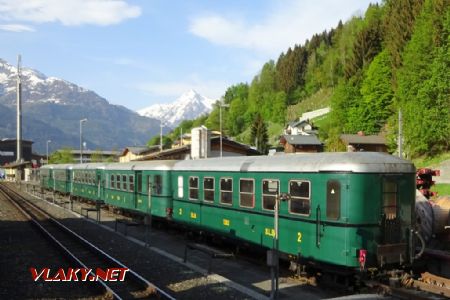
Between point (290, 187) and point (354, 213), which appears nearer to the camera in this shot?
point (354, 213)

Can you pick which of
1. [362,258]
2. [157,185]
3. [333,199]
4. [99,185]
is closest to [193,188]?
[157,185]

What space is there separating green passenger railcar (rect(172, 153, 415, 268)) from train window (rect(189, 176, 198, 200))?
4.39 metres

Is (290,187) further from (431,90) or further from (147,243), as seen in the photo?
(431,90)

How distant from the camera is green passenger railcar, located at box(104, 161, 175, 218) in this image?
2212 cm

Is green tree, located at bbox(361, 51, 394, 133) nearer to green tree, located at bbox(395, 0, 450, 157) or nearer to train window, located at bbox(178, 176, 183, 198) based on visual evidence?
green tree, located at bbox(395, 0, 450, 157)

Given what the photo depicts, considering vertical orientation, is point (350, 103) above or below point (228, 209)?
above

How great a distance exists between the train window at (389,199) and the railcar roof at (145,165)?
450 inches

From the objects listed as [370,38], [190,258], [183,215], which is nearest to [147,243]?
[183,215]

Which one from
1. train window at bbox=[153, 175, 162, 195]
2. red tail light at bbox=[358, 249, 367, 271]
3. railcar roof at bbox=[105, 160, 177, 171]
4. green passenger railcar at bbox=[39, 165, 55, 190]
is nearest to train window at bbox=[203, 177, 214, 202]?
railcar roof at bbox=[105, 160, 177, 171]

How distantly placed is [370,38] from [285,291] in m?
89.3

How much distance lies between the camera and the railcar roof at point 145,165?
22.2m

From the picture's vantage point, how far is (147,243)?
2002 cm

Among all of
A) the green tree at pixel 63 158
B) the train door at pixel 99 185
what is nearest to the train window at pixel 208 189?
the train door at pixel 99 185

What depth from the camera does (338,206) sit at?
39.9ft
